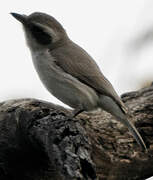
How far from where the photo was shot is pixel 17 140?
5.38m

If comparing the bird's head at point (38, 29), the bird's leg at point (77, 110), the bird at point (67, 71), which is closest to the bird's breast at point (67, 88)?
the bird at point (67, 71)

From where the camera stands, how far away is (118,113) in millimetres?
6379

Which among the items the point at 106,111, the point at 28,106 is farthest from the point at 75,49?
the point at 28,106

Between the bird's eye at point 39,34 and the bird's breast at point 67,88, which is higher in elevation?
the bird's eye at point 39,34

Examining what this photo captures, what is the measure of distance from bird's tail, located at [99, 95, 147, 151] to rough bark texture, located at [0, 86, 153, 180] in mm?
98

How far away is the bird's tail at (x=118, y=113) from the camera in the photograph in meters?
5.88

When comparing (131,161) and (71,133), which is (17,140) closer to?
(71,133)

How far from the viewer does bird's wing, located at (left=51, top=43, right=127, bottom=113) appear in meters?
6.82

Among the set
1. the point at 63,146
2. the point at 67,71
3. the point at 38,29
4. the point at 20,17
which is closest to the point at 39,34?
the point at 38,29

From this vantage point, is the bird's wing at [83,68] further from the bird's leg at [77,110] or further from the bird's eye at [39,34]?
the bird's leg at [77,110]

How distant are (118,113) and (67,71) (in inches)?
44.2

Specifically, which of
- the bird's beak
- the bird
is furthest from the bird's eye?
the bird's beak

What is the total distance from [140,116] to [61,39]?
220 centimetres

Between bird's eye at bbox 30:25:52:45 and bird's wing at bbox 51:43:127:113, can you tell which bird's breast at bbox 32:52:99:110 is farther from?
bird's eye at bbox 30:25:52:45
